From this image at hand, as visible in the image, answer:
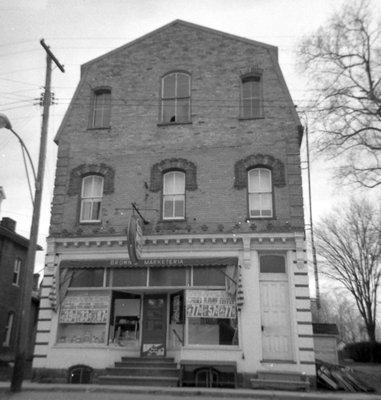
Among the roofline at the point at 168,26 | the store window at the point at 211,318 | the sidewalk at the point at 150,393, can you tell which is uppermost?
the roofline at the point at 168,26

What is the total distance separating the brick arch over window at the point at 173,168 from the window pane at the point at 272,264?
3.38 metres

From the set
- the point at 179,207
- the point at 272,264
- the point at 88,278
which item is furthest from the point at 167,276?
the point at 272,264

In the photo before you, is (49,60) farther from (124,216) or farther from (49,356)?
(49,356)

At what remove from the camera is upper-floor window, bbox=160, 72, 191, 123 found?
690 inches

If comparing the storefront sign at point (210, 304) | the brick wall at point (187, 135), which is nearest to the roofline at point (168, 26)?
the brick wall at point (187, 135)

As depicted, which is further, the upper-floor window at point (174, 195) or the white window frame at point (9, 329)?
the white window frame at point (9, 329)

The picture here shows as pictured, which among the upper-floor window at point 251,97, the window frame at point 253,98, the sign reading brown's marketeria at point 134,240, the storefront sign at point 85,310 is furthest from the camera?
the upper-floor window at point 251,97

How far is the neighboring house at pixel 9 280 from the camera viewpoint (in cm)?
2575

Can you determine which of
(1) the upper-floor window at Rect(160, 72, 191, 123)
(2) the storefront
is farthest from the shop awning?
(1) the upper-floor window at Rect(160, 72, 191, 123)

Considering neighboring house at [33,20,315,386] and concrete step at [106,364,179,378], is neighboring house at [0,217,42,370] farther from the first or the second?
concrete step at [106,364,179,378]

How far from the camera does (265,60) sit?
17500 millimetres

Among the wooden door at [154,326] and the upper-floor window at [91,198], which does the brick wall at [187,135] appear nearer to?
the upper-floor window at [91,198]

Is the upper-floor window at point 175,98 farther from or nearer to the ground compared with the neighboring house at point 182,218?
farther from the ground

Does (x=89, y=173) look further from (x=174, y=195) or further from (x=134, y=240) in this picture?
(x=134, y=240)
